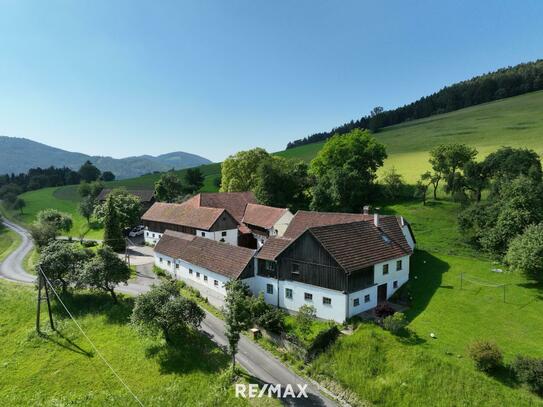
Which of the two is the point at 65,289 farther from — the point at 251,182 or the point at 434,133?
the point at 434,133

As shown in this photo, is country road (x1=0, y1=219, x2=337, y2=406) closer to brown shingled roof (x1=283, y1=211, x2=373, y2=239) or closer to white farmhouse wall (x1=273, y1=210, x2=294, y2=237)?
brown shingled roof (x1=283, y1=211, x2=373, y2=239)

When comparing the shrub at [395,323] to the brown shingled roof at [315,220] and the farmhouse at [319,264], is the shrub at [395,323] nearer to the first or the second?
the farmhouse at [319,264]

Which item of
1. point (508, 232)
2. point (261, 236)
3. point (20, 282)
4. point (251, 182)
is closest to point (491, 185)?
point (508, 232)

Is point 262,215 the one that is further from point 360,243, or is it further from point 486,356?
point 486,356

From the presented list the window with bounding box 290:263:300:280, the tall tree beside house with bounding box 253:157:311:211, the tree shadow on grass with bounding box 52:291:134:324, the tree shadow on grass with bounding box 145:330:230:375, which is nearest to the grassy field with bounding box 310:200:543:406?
the window with bounding box 290:263:300:280

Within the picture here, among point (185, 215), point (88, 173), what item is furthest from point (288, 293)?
point (88, 173)

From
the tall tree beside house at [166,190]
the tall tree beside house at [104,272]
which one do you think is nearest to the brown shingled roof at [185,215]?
the tall tree beside house at [104,272]
